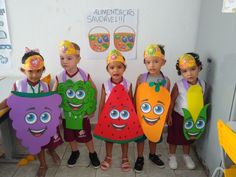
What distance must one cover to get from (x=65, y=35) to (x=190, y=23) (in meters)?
1.29

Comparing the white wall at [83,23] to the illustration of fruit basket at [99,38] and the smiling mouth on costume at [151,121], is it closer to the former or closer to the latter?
the illustration of fruit basket at [99,38]

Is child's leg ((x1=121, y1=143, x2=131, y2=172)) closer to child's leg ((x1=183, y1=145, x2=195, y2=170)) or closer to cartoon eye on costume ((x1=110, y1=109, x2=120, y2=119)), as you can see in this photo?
cartoon eye on costume ((x1=110, y1=109, x2=120, y2=119))

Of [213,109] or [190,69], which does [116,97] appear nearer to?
[190,69]

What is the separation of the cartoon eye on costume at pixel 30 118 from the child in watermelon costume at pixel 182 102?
3.83ft

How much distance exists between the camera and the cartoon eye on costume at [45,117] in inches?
80.2

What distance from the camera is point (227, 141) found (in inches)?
52.0

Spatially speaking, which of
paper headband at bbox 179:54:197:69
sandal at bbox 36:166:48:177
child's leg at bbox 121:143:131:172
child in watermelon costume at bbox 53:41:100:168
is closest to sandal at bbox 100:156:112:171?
child's leg at bbox 121:143:131:172

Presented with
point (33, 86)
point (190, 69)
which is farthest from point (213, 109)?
point (33, 86)

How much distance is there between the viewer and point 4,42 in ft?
8.60

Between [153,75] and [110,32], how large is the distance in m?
0.70

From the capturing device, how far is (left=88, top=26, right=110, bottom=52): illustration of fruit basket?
8.28 ft

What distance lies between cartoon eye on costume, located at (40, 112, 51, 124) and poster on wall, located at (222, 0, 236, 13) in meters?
1.60

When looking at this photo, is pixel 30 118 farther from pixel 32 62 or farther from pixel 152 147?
pixel 152 147

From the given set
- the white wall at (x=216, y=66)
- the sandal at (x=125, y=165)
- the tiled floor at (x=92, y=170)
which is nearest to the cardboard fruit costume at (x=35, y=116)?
the tiled floor at (x=92, y=170)
